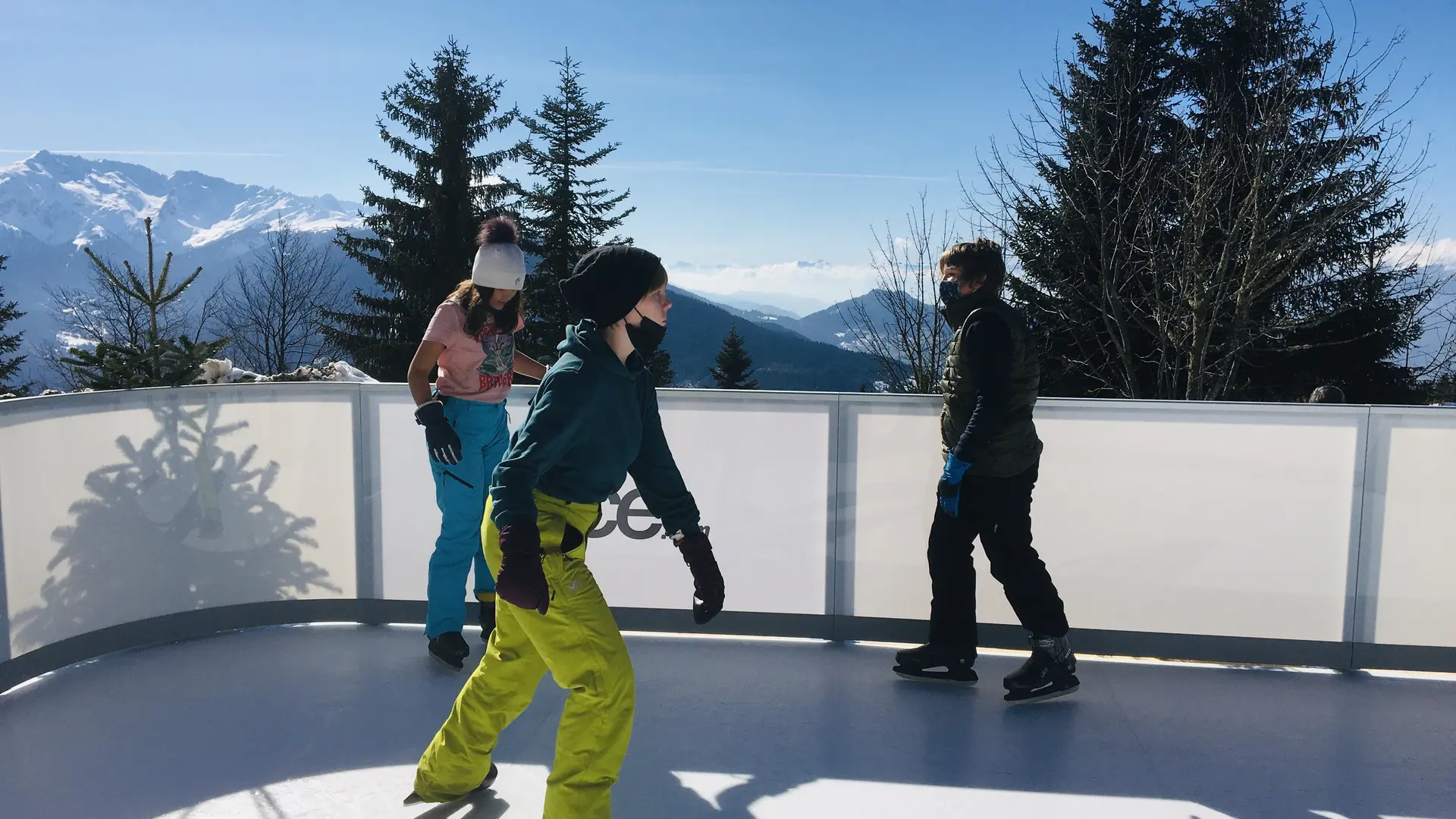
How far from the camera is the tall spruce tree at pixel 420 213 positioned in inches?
1246

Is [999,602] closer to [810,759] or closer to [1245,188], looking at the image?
[810,759]

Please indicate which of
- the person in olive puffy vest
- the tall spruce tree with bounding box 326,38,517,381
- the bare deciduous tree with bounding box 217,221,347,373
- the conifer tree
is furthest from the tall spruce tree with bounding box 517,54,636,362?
the person in olive puffy vest

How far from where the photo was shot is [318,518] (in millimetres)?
4324

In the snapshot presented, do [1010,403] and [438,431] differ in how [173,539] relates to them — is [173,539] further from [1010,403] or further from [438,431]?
[1010,403]

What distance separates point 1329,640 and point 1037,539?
1255mm

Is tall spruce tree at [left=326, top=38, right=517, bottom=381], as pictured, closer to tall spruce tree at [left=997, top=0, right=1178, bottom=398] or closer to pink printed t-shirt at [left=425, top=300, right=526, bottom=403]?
tall spruce tree at [left=997, top=0, right=1178, bottom=398]

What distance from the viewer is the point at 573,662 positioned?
219 cm

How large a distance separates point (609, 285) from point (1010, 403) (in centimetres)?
171

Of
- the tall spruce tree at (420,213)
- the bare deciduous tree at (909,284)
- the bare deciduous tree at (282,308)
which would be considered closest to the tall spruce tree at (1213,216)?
the bare deciduous tree at (909,284)

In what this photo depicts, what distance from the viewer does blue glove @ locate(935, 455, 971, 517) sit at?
3.41 m

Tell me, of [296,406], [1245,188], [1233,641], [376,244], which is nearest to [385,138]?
[376,244]

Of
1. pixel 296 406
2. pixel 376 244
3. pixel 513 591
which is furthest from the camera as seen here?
pixel 376 244

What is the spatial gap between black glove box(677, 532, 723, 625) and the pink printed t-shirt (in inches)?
59.2

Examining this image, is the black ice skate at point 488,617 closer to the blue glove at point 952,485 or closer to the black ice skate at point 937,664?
the black ice skate at point 937,664
